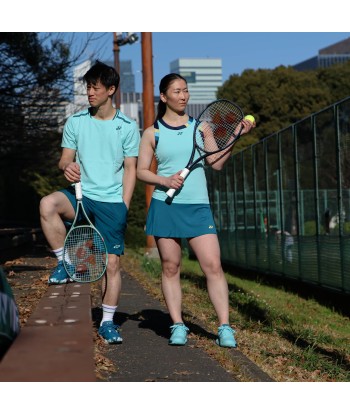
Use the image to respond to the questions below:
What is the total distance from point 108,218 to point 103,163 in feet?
1.35

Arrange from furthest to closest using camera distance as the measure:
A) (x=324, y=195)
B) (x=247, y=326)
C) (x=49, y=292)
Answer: (x=324, y=195) → (x=247, y=326) → (x=49, y=292)

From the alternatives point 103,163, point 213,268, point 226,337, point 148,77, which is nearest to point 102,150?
point 103,163

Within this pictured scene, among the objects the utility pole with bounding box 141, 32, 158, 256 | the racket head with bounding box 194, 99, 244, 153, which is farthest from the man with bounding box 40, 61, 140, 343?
the utility pole with bounding box 141, 32, 158, 256

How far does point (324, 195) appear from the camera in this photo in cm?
1549

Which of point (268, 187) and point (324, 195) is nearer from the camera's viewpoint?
point (324, 195)

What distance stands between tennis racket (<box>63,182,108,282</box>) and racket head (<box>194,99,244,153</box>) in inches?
40.0

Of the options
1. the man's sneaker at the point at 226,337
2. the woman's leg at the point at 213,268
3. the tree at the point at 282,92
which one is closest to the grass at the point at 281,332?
the man's sneaker at the point at 226,337

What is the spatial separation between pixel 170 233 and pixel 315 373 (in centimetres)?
154

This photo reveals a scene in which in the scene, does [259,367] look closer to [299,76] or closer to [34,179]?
[34,179]

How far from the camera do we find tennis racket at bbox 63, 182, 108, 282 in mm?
7273

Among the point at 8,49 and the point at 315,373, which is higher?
the point at 8,49

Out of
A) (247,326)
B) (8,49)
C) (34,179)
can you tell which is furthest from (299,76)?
(247,326)

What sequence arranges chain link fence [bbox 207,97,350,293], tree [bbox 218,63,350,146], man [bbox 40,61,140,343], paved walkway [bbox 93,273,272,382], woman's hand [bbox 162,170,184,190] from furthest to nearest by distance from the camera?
tree [bbox 218,63,350,146], chain link fence [bbox 207,97,350,293], man [bbox 40,61,140,343], woman's hand [bbox 162,170,184,190], paved walkway [bbox 93,273,272,382]

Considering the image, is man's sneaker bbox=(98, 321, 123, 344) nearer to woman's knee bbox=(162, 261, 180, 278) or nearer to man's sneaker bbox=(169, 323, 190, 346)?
man's sneaker bbox=(169, 323, 190, 346)
